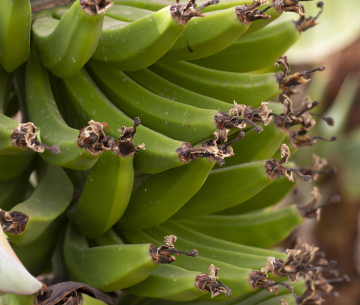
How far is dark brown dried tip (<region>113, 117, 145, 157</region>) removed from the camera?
0.80m

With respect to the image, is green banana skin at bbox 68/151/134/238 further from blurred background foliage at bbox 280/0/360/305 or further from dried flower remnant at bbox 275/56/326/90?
blurred background foliage at bbox 280/0/360/305

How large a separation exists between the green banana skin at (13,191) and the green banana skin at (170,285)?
0.30 metres

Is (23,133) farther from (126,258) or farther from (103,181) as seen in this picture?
(126,258)

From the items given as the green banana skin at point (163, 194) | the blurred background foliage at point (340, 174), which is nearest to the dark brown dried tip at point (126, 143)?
the green banana skin at point (163, 194)

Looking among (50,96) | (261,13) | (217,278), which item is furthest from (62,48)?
(217,278)

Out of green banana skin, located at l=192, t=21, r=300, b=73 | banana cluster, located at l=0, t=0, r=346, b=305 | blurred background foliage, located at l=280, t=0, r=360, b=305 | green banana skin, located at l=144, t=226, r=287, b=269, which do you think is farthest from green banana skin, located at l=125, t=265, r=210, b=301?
blurred background foliage, located at l=280, t=0, r=360, b=305

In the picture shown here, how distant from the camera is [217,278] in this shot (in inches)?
34.2

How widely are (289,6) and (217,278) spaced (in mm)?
514

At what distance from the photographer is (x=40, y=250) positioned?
0.99m

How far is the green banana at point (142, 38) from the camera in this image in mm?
777

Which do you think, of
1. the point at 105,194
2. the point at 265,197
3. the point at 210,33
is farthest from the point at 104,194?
the point at 265,197

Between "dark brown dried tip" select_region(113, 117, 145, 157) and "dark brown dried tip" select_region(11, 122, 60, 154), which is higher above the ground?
"dark brown dried tip" select_region(11, 122, 60, 154)

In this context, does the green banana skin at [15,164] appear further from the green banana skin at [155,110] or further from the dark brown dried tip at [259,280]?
the dark brown dried tip at [259,280]

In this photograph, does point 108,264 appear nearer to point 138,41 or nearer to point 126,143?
point 126,143
